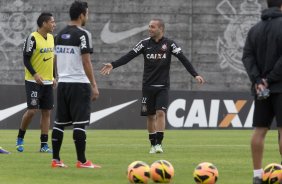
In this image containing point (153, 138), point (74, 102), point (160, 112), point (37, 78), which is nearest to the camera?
point (74, 102)

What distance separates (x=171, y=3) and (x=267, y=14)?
2446 centimetres

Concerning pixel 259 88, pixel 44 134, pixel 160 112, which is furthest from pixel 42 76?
pixel 259 88

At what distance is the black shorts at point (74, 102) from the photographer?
12.6 meters

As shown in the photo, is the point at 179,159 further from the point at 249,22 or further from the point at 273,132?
the point at 249,22

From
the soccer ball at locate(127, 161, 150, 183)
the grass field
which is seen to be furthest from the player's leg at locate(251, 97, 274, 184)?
the soccer ball at locate(127, 161, 150, 183)

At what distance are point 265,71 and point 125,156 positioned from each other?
5.20 m

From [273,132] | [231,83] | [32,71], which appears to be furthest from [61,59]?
[231,83]

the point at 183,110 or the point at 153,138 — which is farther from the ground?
the point at 153,138

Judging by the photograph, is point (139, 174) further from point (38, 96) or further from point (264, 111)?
point (38, 96)

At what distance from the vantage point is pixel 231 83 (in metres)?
A: 34.2

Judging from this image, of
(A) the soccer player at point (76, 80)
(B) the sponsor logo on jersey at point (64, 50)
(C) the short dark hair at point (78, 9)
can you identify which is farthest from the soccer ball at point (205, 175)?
(C) the short dark hair at point (78, 9)

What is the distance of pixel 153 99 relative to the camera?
54.7 feet

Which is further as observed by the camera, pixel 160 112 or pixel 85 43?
pixel 160 112

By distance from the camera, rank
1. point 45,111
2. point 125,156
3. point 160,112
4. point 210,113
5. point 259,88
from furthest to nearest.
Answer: point 210,113 < point 160,112 < point 45,111 < point 125,156 < point 259,88
